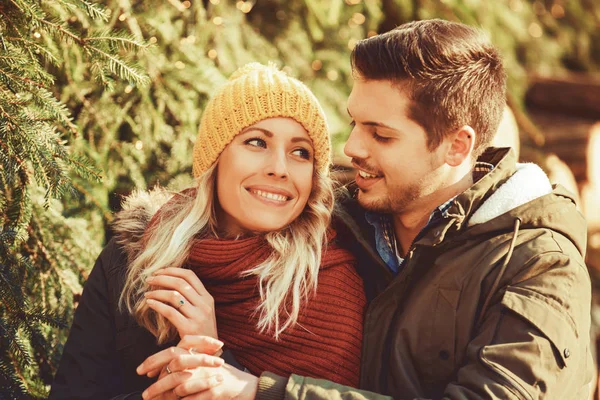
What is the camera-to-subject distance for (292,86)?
8.78ft

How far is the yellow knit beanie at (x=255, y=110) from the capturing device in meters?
2.62

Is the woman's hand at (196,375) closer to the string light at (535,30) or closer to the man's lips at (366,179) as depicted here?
the man's lips at (366,179)

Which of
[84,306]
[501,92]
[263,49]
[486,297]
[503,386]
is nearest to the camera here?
[503,386]

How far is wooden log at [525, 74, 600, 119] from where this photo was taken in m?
6.57

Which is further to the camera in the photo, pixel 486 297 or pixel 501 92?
pixel 501 92

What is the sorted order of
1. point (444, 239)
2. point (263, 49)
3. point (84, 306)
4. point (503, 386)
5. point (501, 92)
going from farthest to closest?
point (263, 49) → point (501, 92) → point (84, 306) → point (444, 239) → point (503, 386)

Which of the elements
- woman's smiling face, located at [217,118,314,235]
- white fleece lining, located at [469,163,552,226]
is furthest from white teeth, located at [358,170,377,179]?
white fleece lining, located at [469,163,552,226]

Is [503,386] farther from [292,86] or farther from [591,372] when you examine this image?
[292,86]

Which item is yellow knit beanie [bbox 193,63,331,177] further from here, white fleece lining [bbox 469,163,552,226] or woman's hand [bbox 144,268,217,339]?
white fleece lining [bbox 469,163,552,226]

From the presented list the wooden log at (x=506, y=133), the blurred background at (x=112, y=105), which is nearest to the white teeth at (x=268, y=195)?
the blurred background at (x=112, y=105)

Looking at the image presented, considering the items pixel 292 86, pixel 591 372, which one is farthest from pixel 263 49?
pixel 591 372

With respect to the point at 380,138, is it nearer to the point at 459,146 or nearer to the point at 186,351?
the point at 459,146

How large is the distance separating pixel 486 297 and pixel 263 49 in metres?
2.40

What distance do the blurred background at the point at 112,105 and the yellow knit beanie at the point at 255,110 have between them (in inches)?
12.7
